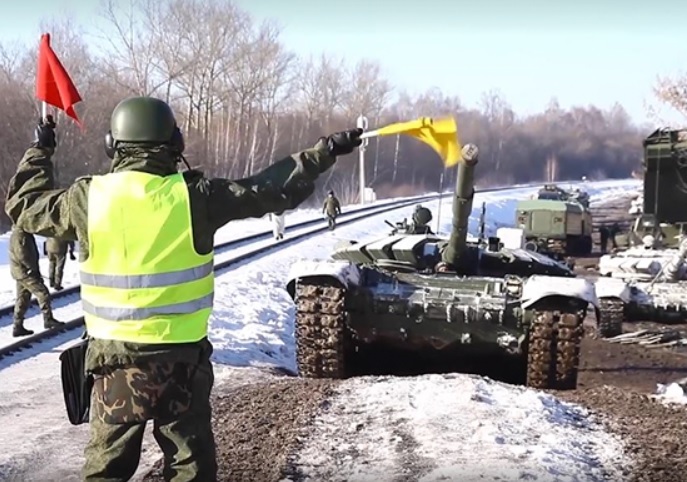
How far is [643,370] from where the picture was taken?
10992 mm

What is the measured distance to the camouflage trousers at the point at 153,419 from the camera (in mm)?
3783

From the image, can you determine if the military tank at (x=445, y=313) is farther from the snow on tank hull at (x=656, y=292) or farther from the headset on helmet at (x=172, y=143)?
the headset on helmet at (x=172, y=143)

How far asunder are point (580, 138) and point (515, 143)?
14580 millimetres

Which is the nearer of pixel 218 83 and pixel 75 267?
pixel 75 267

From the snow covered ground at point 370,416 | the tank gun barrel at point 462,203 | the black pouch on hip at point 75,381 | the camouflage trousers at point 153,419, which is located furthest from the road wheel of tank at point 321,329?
the camouflage trousers at point 153,419

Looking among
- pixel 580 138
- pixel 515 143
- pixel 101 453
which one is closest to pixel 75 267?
pixel 101 453

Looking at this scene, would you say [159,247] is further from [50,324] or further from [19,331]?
[50,324]

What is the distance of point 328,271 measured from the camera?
9.13 meters

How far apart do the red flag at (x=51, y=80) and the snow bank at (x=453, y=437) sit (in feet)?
7.91

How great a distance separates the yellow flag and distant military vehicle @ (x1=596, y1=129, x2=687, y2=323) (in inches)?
343

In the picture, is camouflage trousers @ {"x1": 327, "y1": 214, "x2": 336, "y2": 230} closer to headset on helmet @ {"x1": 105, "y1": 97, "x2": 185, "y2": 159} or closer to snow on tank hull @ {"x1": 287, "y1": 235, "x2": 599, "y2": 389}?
snow on tank hull @ {"x1": 287, "y1": 235, "x2": 599, "y2": 389}

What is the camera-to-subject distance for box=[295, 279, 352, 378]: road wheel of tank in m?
9.19

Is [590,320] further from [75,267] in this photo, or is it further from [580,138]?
[580,138]

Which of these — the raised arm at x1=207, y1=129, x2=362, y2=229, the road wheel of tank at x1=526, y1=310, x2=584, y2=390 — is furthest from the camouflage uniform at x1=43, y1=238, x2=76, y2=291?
the raised arm at x1=207, y1=129, x2=362, y2=229
